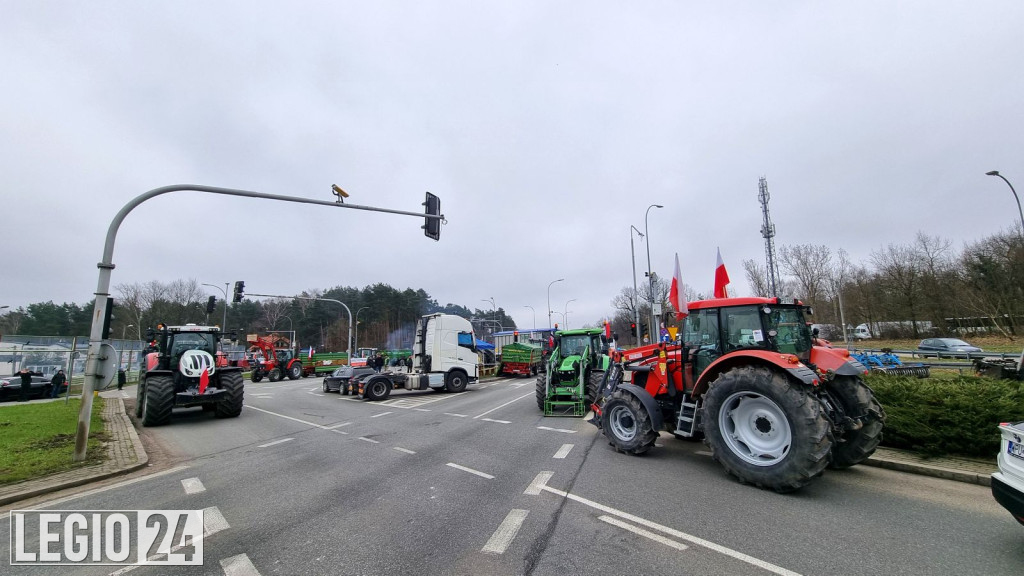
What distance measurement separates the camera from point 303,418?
11281 mm

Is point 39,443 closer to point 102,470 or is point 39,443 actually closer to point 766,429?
point 102,470

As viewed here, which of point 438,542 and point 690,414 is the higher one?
point 690,414

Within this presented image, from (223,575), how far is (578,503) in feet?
11.1

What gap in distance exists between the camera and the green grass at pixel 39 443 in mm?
5961

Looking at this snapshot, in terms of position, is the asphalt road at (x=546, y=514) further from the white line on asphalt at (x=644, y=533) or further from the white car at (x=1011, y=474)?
the white car at (x=1011, y=474)

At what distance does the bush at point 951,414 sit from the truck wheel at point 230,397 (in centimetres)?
1437

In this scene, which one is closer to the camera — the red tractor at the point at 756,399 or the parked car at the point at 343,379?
the red tractor at the point at 756,399

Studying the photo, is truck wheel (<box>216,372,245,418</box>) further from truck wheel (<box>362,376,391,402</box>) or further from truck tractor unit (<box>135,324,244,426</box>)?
truck wheel (<box>362,376,391,402</box>)

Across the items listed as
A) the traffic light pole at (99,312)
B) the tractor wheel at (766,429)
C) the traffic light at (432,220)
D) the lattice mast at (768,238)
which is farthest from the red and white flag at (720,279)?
the lattice mast at (768,238)

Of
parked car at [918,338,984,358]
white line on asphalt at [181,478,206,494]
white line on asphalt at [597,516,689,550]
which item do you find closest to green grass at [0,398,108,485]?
white line on asphalt at [181,478,206,494]

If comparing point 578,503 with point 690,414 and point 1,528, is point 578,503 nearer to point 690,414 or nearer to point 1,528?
point 690,414

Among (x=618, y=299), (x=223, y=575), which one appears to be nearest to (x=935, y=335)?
(x=618, y=299)

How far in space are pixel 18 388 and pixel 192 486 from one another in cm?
1811

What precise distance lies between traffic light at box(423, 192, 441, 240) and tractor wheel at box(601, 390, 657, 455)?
6260mm
